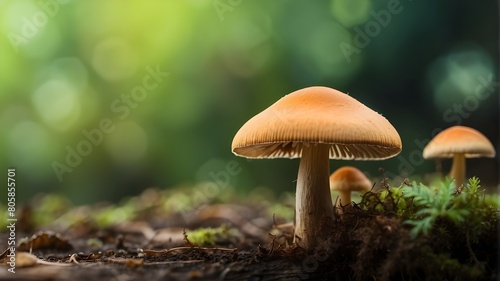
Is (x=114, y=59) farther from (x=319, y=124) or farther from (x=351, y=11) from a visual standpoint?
(x=319, y=124)

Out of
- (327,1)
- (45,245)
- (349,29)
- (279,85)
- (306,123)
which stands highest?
(327,1)

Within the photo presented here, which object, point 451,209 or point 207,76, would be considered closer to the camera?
point 451,209

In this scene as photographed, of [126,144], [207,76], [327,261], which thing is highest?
[207,76]

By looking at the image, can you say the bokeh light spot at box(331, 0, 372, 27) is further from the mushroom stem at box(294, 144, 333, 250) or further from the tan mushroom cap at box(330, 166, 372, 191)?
the mushroom stem at box(294, 144, 333, 250)

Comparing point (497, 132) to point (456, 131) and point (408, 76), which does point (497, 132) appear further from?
point (456, 131)

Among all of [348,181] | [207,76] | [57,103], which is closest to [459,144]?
[348,181]

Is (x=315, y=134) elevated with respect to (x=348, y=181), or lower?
elevated

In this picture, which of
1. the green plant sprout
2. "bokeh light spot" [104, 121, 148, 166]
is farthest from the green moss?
"bokeh light spot" [104, 121, 148, 166]

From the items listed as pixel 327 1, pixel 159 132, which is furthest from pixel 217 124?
pixel 327 1
